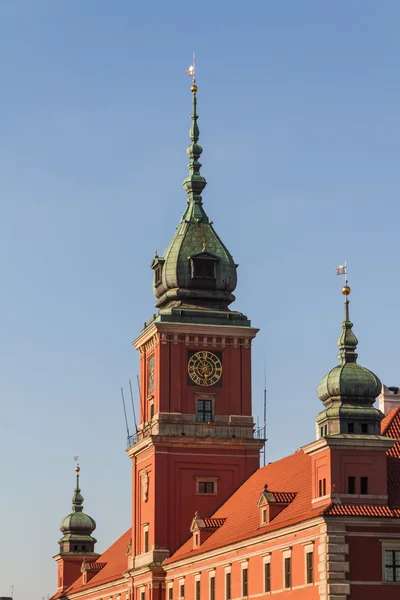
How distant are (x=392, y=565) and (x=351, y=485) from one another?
3.82m

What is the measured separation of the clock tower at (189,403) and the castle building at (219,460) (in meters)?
0.08

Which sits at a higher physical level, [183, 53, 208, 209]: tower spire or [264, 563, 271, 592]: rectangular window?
[183, 53, 208, 209]: tower spire

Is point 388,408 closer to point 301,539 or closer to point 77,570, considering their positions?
point 301,539

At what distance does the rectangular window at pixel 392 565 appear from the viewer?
6675 cm

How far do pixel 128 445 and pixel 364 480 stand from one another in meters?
33.8

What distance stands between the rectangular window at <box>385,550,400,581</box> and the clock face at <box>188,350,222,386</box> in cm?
2909

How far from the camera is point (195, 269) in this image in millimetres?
96688

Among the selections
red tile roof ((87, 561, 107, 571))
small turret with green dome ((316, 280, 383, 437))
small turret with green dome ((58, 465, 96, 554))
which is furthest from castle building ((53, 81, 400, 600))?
small turret with green dome ((58, 465, 96, 554))

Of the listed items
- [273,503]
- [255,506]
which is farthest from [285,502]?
[255,506]

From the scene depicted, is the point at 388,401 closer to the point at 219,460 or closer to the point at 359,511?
the point at 219,460

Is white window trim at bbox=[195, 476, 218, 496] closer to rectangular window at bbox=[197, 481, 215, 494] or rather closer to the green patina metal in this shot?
rectangular window at bbox=[197, 481, 215, 494]

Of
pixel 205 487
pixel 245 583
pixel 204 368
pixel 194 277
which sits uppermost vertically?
pixel 194 277

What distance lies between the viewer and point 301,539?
7000cm

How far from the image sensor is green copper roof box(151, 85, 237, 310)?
3814 inches
